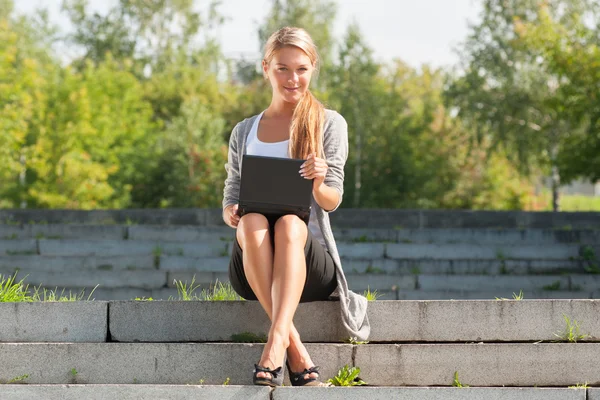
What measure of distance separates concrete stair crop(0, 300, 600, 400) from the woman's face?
41.6 inches

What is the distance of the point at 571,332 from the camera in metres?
4.61

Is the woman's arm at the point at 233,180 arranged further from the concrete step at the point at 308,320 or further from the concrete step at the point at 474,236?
the concrete step at the point at 474,236

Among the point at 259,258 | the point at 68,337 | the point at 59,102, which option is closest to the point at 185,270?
the point at 68,337

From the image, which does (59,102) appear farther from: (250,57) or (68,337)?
(68,337)

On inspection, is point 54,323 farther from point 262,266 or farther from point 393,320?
point 393,320

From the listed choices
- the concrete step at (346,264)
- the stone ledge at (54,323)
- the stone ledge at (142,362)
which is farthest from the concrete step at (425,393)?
the concrete step at (346,264)

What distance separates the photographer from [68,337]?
15.5 feet

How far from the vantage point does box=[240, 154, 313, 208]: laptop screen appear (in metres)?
4.26

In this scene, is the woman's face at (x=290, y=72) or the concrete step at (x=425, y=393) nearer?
the concrete step at (x=425, y=393)

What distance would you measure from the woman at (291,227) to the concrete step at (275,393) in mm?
100

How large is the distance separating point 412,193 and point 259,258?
23314mm

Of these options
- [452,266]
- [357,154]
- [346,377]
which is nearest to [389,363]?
[346,377]

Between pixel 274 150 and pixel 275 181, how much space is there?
31cm

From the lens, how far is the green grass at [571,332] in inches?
181
